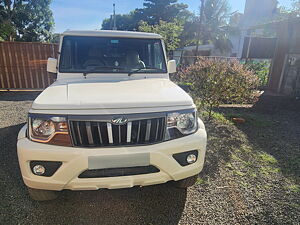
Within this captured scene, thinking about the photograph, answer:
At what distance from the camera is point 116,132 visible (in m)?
1.83

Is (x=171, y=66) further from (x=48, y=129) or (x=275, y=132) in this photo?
(x=275, y=132)

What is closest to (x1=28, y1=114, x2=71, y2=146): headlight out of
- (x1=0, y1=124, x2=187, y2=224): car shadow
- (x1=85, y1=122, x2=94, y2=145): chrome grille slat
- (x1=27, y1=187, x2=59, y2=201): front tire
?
(x1=85, y1=122, x2=94, y2=145): chrome grille slat

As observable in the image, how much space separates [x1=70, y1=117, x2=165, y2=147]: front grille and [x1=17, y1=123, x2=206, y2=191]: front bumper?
0.07 metres

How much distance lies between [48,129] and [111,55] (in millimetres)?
1844

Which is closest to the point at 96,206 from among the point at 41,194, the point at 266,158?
the point at 41,194

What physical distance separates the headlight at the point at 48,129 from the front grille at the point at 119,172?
0.33 m

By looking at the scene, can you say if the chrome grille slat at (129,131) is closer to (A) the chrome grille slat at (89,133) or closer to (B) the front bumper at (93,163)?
(B) the front bumper at (93,163)

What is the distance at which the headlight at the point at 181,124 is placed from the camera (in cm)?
195

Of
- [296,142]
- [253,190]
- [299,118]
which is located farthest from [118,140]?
[299,118]

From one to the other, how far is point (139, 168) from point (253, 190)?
5.86 ft

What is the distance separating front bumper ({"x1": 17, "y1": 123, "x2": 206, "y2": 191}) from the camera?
1.73 m

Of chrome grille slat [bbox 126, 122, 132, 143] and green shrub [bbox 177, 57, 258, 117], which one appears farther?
green shrub [bbox 177, 57, 258, 117]

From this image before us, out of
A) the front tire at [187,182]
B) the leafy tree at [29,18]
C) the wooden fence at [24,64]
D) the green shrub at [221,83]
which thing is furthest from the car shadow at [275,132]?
the leafy tree at [29,18]

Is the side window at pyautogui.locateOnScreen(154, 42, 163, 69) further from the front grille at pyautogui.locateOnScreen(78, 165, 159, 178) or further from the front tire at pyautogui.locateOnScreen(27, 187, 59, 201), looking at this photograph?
the front tire at pyautogui.locateOnScreen(27, 187, 59, 201)
